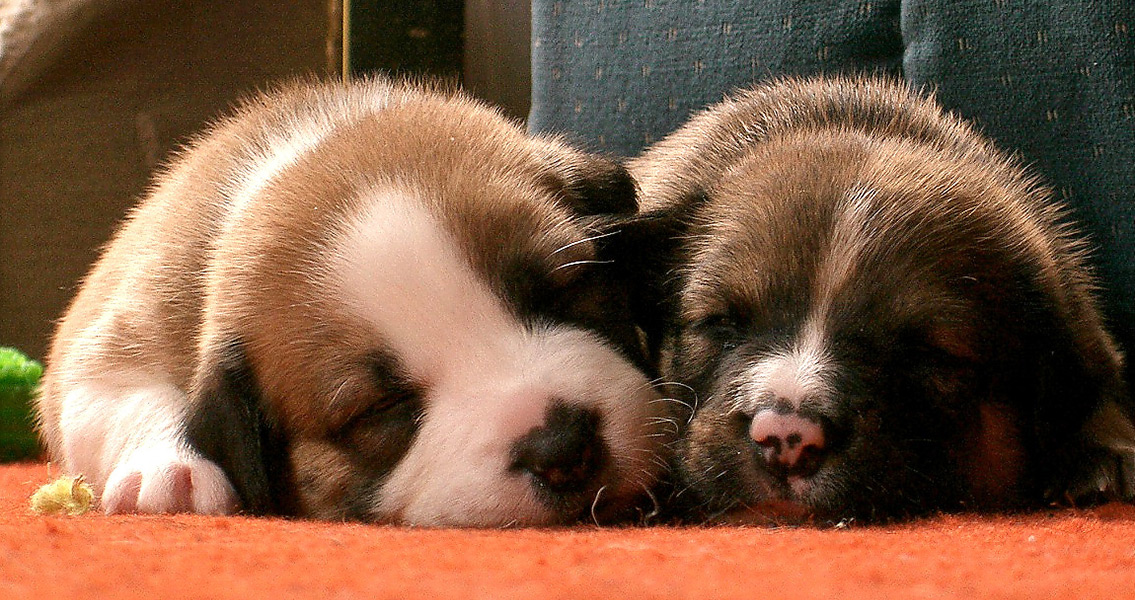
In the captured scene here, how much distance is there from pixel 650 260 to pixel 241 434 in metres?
1.01

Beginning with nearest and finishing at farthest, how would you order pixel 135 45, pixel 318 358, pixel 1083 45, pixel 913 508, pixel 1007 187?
pixel 913 508 < pixel 318 358 < pixel 1007 187 < pixel 1083 45 < pixel 135 45

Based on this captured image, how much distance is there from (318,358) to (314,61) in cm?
320

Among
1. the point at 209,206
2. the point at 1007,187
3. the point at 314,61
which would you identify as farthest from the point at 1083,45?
the point at 314,61

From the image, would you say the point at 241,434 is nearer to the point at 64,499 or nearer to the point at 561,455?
the point at 64,499

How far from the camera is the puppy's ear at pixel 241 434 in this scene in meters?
2.44

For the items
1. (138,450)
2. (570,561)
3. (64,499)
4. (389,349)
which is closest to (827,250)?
(389,349)

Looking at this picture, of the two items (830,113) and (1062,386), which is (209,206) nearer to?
(830,113)

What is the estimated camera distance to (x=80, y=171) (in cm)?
527

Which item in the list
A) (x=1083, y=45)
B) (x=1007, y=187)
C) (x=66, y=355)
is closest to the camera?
(x=1007, y=187)

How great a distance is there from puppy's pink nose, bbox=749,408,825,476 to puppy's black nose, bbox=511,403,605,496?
0.33 metres

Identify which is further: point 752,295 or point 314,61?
point 314,61

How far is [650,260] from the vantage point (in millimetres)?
2701

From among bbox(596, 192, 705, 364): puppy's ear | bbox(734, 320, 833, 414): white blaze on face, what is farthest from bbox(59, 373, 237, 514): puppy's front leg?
bbox(734, 320, 833, 414): white blaze on face

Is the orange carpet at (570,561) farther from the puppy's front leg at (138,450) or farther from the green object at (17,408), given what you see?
the green object at (17,408)
